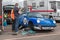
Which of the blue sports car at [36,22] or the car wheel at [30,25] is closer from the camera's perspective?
the blue sports car at [36,22]

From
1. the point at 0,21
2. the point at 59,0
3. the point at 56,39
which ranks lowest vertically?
the point at 56,39

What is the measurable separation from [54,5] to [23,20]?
8.02 meters

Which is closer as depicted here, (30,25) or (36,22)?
(36,22)

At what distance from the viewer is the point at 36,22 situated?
15492 millimetres

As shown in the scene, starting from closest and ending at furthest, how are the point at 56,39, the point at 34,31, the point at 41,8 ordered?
1. the point at 56,39
2. the point at 34,31
3. the point at 41,8

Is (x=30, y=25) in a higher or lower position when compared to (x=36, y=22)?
lower

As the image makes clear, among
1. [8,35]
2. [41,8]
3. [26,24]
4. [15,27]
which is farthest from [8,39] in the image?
[41,8]

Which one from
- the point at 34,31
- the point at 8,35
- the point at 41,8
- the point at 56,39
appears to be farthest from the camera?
the point at 41,8

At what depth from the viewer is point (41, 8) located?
23484 millimetres

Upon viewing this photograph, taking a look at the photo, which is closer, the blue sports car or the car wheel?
the blue sports car

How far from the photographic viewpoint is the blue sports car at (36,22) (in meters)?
15.4

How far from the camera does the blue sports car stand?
50.5 ft

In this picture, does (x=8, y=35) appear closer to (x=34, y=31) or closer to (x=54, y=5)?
(x=34, y=31)

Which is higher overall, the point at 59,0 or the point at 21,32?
the point at 59,0
